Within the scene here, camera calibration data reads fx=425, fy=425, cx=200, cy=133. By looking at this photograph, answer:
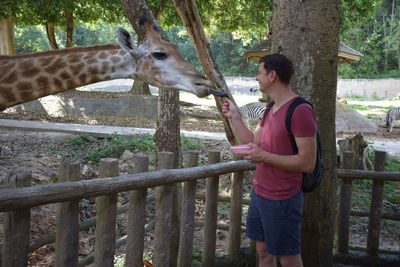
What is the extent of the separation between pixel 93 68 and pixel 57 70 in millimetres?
382

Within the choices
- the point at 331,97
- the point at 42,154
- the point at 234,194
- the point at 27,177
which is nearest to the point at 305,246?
the point at 234,194

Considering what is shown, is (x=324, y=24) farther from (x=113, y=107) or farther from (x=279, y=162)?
(x=113, y=107)

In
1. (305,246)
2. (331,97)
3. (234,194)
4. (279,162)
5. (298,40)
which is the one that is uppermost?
(298,40)

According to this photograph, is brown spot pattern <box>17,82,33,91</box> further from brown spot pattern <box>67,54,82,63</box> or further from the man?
the man

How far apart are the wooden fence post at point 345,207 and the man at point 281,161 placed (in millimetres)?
1911

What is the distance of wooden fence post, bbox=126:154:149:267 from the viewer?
339 cm

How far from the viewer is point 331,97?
4.00 metres

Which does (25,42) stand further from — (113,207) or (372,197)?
(113,207)

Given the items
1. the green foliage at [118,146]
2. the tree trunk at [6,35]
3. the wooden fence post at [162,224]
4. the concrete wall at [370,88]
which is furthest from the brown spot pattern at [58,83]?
the concrete wall at [370,88]

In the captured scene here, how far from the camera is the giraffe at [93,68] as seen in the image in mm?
4500

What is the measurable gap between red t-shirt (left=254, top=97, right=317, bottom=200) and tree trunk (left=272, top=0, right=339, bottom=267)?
1064 millimetres

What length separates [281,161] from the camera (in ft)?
9.26

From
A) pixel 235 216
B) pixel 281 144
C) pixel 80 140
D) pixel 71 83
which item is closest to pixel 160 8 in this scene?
pixel 80 140

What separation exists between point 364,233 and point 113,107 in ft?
40.4
